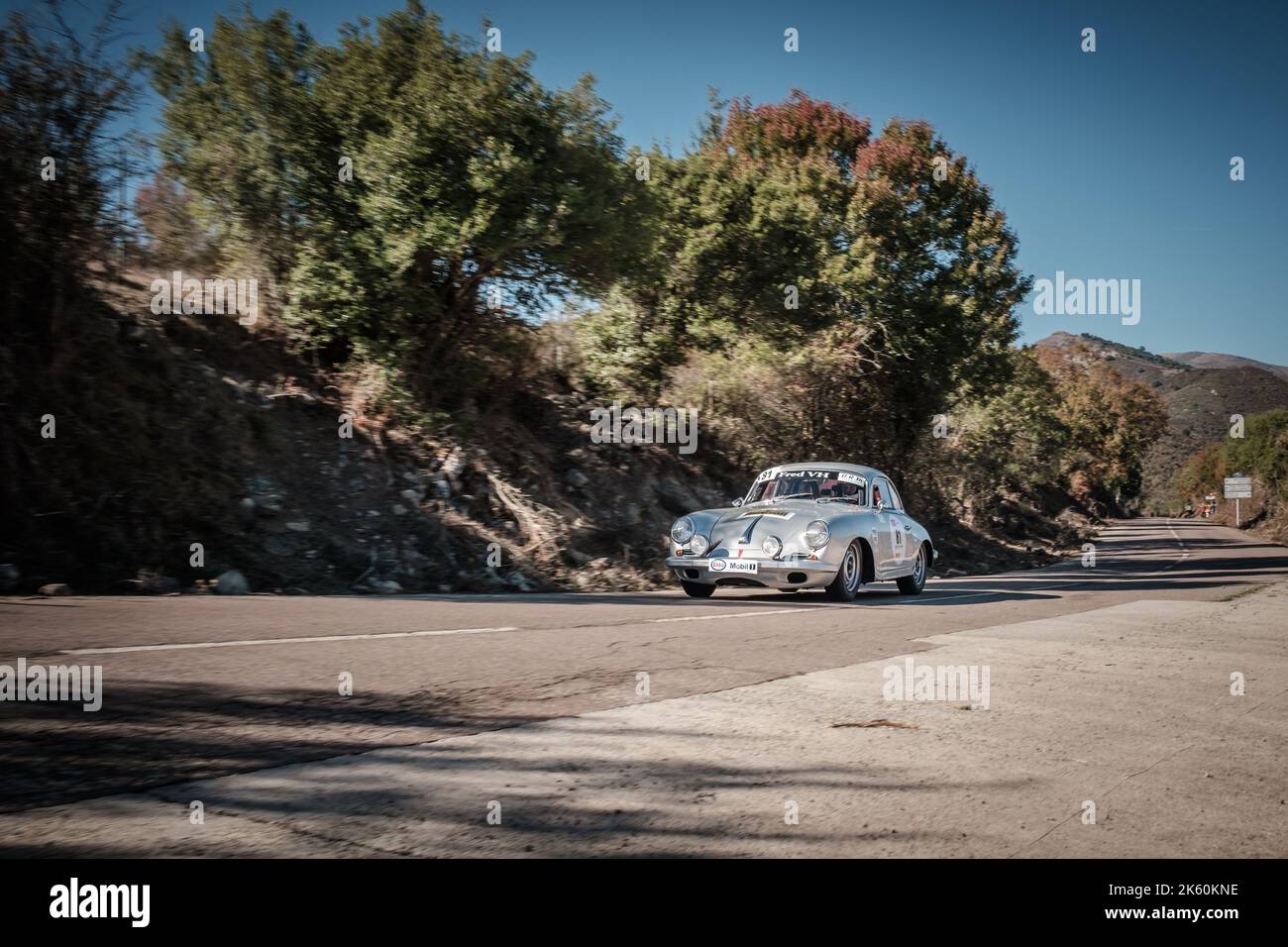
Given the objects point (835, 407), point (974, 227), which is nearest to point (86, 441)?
point (835, 407)

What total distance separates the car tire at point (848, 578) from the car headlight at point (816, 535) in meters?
0.41

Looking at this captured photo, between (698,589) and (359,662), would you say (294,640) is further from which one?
(698,589)

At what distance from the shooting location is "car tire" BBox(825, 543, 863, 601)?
11.6 m

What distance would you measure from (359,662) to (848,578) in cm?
742

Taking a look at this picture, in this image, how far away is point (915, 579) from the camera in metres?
14.1

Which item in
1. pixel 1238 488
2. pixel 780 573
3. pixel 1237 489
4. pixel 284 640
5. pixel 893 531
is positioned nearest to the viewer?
pixel 284 640

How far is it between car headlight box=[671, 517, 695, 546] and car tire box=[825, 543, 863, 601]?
179 cm

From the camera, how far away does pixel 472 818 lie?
3.00 metres

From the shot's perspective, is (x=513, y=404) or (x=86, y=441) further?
(x=513, y=404)

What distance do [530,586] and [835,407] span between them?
13.3 meters

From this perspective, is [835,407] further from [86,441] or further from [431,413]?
[86,441]

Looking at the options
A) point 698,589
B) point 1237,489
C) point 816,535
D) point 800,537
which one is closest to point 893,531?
point 816,535

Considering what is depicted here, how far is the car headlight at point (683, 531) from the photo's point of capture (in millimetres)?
11898

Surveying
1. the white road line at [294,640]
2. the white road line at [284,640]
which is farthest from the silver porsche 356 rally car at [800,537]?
the white road line at [284,640]
